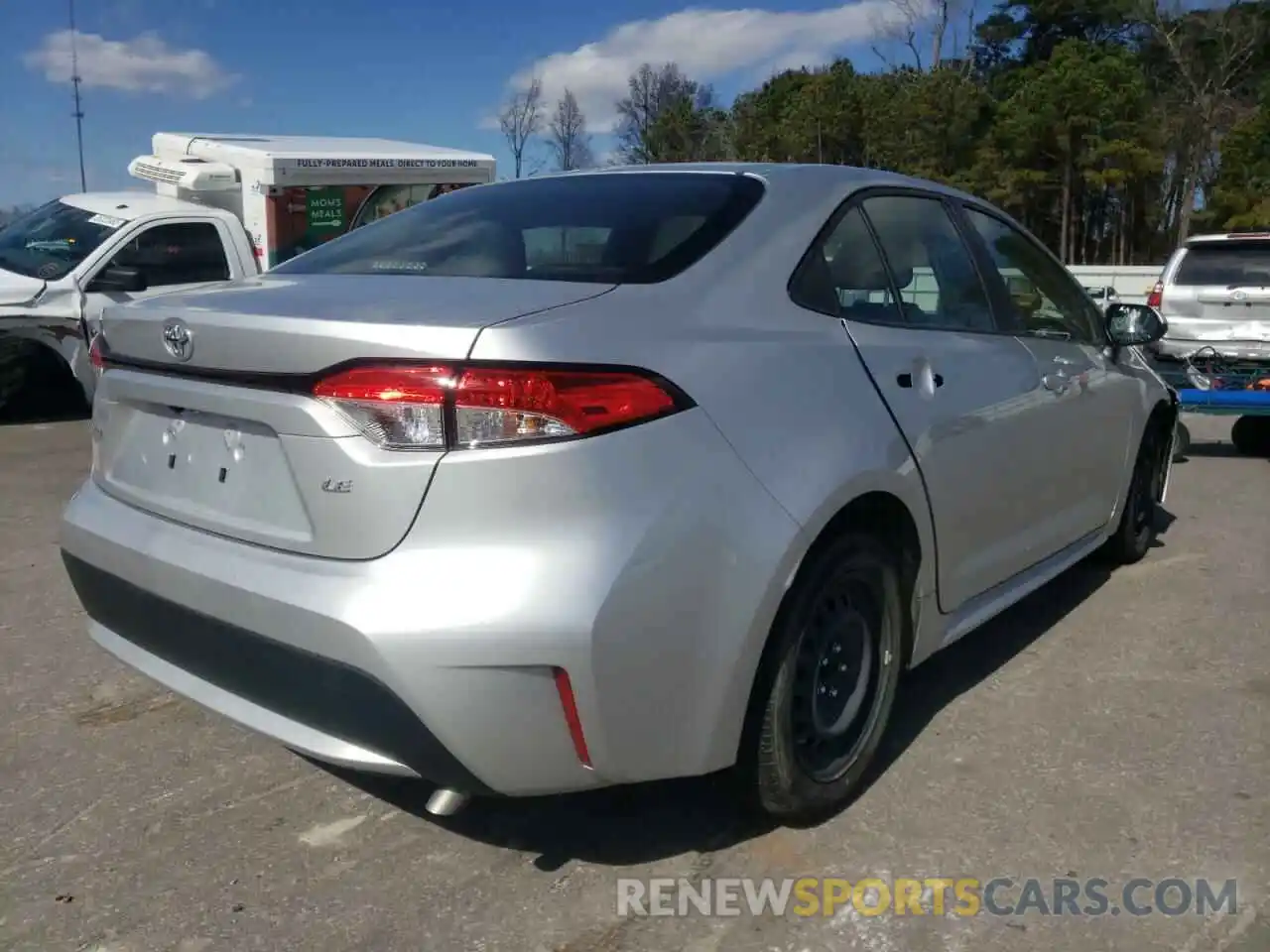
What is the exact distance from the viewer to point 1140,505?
530cm

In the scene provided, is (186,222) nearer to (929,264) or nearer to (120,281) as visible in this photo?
(120,281)

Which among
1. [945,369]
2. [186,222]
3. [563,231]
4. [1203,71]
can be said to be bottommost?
[945,369]

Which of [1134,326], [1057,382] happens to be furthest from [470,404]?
[1134,326]

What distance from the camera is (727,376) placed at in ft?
8.31

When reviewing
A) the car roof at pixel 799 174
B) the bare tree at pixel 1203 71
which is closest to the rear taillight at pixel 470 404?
the car roof at pixel 799 174

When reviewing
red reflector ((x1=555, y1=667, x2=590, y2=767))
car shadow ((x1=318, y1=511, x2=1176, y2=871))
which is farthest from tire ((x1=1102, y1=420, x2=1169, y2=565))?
red reflector ((x1=555, y1=667, x2=590, y2=767))

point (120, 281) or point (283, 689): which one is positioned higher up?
point (120, 281)

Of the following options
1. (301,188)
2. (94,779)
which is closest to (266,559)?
(94,779)

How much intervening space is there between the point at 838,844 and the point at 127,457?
78.1 inches

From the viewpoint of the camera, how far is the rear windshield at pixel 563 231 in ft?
9.10

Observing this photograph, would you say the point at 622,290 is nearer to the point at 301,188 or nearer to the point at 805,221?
the point at 805,221

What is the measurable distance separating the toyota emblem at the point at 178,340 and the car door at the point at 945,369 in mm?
1440

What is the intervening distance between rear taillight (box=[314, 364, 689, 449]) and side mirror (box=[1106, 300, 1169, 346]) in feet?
10.3

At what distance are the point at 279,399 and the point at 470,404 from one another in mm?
442
